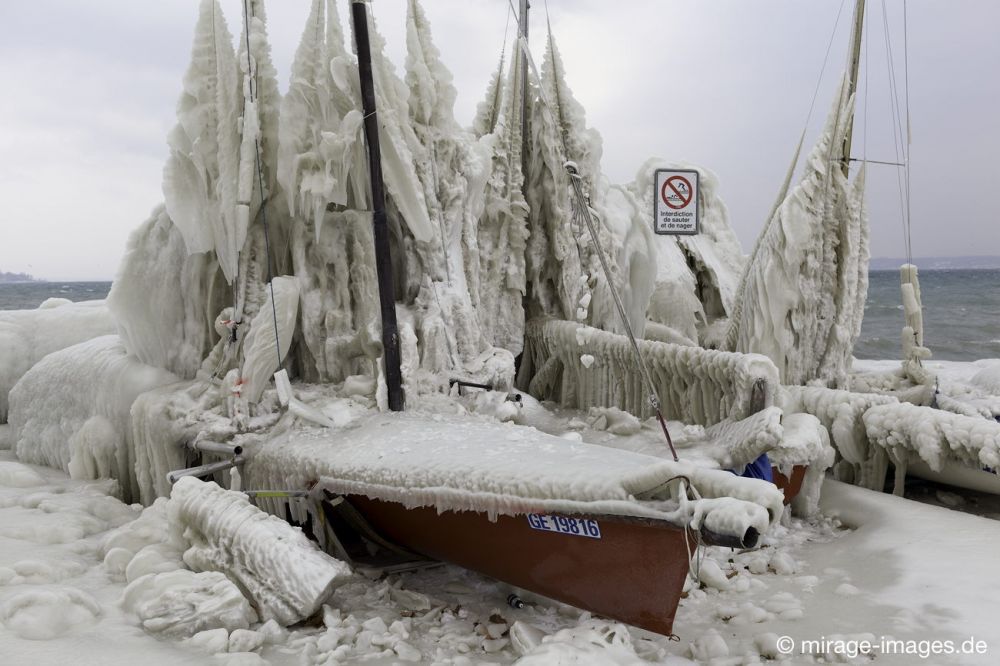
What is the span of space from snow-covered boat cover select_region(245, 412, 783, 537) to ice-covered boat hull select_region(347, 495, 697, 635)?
151 millimetres

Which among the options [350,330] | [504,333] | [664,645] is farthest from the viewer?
[504,333]

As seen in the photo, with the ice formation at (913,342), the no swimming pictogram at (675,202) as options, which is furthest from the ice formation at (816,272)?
the no swimming pictogram at (675,202)

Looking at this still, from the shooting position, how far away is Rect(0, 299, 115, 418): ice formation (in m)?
9.33

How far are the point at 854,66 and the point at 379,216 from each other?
20.3 feet

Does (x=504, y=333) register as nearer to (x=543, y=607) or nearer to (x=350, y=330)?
(x=350, y=330)

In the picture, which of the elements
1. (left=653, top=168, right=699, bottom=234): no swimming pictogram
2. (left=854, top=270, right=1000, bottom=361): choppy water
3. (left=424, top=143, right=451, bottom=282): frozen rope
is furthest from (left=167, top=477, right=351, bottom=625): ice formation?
(left=854, top=270, right=1000, bottom=361): choppy water

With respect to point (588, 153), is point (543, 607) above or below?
below

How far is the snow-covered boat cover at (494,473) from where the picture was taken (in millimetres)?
3213

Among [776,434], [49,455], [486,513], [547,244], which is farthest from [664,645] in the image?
[49,455]

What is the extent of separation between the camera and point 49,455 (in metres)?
7.05

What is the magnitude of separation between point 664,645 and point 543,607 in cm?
82

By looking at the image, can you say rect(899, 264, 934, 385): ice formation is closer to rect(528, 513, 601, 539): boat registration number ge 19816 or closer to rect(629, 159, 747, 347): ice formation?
rect(629, 159, 747, 347): ice formation

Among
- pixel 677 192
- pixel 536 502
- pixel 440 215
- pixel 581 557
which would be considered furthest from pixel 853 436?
pixel 677 192

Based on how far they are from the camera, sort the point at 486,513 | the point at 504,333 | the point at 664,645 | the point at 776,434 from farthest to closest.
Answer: the point at 504,333, the point at 776,434, the point at 486,513, the point at 664,645
